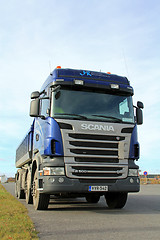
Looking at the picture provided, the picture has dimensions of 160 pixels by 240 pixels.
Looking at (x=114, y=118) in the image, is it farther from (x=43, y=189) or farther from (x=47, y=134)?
(x=43, y=189)

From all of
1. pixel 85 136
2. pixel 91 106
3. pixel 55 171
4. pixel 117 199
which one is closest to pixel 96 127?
pixel 85 136

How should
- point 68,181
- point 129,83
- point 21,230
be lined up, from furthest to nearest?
1. point 129,83
2. point 68,181
3. point 21,230

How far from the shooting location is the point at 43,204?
7898mm

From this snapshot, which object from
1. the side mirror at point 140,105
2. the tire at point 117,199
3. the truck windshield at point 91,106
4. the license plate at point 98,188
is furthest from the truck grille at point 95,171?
the side mirror at point 140,105

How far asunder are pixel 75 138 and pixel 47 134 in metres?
0.72

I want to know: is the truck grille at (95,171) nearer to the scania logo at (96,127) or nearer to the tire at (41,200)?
the scania logo at (96,127)

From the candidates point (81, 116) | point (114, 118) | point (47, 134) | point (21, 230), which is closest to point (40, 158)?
point (47, 134)

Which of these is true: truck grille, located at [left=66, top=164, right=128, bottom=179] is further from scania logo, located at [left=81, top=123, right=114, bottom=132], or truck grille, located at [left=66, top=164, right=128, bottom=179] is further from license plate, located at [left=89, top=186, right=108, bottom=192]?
scania logo, located at [left=81, top=123, right=114, bottom=132]

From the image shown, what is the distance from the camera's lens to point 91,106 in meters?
7.57

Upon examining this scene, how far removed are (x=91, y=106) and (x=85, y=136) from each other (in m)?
0.87

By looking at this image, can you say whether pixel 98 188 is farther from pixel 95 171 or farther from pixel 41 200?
pixel 41 200

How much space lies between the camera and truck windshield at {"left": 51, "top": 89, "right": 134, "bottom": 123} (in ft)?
24.0

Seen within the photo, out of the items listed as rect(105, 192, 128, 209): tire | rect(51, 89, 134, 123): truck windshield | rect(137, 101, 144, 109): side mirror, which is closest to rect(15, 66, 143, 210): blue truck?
rect(51, 89, 134, 123): truck windshield

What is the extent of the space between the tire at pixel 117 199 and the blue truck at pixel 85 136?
1083mm
